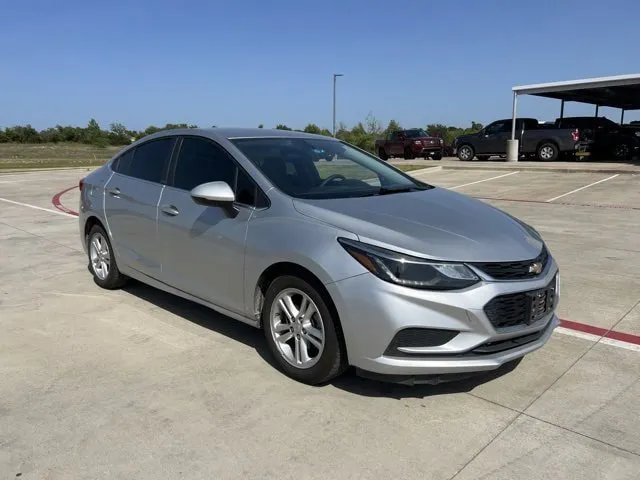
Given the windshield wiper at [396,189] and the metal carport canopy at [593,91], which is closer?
the windshield wiper at [396,189]

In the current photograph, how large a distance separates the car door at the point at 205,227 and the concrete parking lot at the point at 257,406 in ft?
1.51

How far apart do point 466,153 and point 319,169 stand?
76.6 feet

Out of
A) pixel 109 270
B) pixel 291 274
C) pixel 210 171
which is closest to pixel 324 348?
pixel 291 274

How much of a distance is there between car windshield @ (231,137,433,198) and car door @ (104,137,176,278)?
38.3 inches

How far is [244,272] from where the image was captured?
386 cm

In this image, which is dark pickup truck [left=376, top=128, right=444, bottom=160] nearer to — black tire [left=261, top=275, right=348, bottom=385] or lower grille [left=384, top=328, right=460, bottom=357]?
black tire [left=261, top=275, right=348, bottom=385]

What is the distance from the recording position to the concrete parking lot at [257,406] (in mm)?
2787

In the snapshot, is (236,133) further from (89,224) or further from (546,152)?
(546,152)

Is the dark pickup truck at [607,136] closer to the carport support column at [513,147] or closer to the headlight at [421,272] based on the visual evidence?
the carport support column at [513,147]

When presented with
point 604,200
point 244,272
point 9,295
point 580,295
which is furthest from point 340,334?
point 604,200

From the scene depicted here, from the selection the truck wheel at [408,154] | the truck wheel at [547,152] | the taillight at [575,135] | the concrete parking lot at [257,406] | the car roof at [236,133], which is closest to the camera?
the concrete parking lot at [257,406]

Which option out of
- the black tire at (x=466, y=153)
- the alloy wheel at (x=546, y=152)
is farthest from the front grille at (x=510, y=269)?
the black tire at (x=466, y=153)

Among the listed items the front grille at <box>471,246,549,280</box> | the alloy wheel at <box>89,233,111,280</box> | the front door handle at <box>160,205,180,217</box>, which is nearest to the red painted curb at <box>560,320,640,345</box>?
the front grille at <box>471,246,549,280</box>

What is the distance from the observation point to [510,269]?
10.7 feet
